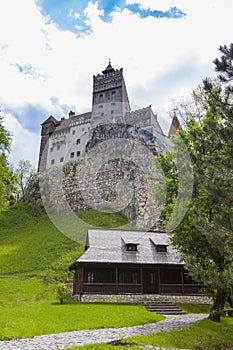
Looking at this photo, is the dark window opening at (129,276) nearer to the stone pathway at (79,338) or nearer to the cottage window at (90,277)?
the cottage window at (90,277)

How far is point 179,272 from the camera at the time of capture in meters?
25.1

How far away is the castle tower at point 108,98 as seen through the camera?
6531cm

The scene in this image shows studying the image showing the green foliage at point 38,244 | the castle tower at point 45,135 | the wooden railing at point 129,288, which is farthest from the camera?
the castle tower at point 45,135

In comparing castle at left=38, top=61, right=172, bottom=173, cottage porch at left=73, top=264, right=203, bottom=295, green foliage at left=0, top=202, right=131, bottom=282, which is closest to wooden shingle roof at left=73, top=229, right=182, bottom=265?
cottage porch at left=73, top=264, right=203, bottom=295

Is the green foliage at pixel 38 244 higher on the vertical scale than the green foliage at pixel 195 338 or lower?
higher

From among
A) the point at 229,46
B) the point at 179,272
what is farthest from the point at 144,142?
the point at 229,46

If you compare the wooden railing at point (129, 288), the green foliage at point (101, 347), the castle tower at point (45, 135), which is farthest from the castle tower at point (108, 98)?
the green foliage at point (101, 347)

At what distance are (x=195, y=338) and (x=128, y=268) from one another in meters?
12.6

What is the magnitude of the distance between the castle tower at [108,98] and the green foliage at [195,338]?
52.9 m

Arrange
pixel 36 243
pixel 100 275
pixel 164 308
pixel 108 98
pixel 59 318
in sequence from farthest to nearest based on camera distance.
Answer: pixel 108 98
pixel 36 243
pixel 100 275
pixel 164 308
pixel 59 318

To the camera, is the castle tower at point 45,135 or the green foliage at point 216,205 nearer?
the green foliage at point 216,205

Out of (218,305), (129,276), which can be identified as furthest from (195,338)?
(129,276)

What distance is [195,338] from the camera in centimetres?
1211

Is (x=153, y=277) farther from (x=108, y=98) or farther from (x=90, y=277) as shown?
(x=108, y=98)
